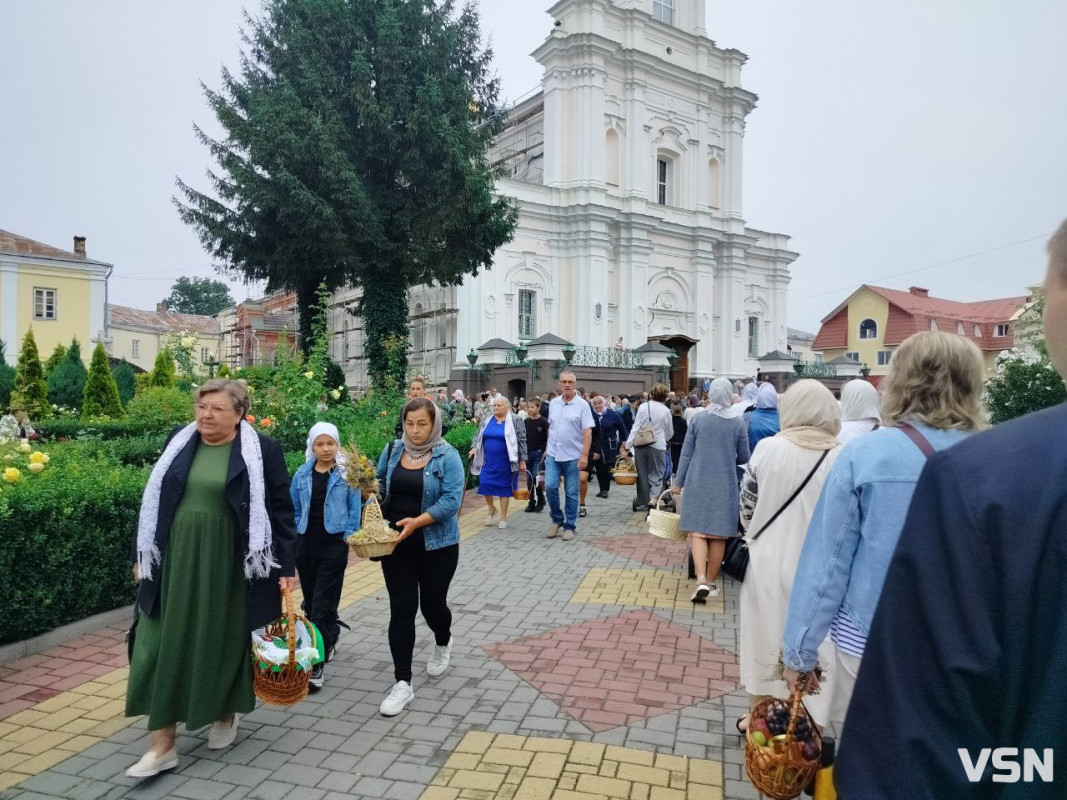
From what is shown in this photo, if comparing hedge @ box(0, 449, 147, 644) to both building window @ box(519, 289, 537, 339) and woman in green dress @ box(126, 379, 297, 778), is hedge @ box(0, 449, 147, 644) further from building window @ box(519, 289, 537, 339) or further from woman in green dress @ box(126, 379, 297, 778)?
building window @ box(519, 289, 537, 339)

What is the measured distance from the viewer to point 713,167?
36.0m

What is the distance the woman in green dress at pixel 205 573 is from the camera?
3809 millimetres

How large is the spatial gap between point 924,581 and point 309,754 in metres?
3.88

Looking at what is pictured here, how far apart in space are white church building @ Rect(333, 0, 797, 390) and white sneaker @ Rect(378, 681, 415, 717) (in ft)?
69.4

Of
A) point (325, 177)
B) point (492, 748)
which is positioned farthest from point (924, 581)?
point (325, 177)

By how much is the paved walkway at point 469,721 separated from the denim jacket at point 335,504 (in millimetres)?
1107

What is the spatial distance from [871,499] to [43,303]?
144ft

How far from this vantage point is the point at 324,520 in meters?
5.01

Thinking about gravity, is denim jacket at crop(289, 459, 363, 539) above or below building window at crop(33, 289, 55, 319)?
below

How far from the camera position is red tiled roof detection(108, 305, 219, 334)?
2281 inches

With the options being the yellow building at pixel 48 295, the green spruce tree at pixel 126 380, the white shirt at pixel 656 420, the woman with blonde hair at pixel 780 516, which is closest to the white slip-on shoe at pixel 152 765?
the woman with blonde hair at pixel 780 516

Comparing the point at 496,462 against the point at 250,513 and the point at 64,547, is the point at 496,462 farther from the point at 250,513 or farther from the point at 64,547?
the point at 250,513

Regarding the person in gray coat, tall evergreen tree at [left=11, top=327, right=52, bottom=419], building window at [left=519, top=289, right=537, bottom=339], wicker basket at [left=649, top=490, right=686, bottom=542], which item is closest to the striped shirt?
the person in gray coat

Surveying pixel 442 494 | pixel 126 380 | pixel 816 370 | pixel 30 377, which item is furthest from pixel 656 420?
pixel 816 370
